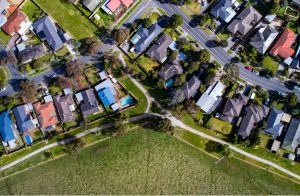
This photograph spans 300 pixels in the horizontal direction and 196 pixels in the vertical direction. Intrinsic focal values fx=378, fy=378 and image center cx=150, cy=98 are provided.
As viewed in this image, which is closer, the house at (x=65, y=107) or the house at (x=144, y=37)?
the house at (x=65, y=107)

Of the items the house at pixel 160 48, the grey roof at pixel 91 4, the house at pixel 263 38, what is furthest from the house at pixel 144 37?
the house at pixel 263 38

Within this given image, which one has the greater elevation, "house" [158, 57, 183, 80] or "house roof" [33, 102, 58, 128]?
"house" [158, 57, 183, 80]

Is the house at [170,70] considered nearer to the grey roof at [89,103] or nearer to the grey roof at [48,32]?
the grey roof at [89,103]

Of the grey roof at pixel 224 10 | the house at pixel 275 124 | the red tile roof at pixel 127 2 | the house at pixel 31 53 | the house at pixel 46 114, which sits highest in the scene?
the grey roof at pixel 224 10

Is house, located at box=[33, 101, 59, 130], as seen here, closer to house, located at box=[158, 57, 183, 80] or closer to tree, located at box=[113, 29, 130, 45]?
tree, located at box=[113, 29, 130, 45]

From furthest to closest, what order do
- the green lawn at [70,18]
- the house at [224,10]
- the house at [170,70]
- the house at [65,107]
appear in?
1. the green lawn at [70,18]
2. the house at [65,107]
3. the house at [224,10]
4. the house at [170,70]

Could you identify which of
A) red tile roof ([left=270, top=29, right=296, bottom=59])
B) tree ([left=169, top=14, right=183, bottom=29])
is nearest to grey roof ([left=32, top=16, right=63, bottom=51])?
tree ([left=169, top=14, right=183, bottom=29])

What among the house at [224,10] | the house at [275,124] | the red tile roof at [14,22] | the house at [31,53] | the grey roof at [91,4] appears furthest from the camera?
the grey roof at [91,4]
